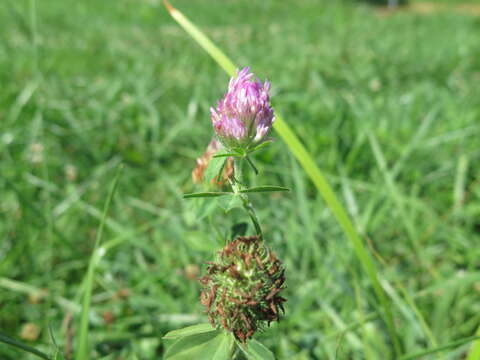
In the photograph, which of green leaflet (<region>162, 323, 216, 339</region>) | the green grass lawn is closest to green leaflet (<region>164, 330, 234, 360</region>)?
green leaflet (<region>162, 323, 216, 339</region>)

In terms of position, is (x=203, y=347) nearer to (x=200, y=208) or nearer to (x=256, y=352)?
(x=256, y=352)

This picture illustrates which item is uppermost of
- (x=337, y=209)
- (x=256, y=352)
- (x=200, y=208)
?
(x=200, y=208)

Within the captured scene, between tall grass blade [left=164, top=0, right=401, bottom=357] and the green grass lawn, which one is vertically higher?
the green grass lawn

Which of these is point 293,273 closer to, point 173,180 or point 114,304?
point 114,304

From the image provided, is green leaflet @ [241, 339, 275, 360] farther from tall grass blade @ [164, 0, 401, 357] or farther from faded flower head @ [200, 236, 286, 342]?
tall grass blade @ [164, 0, 401, 357]

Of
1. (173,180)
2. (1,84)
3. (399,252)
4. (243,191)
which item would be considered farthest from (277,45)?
(243,191)

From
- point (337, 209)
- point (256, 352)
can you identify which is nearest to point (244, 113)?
point (337, 209)
